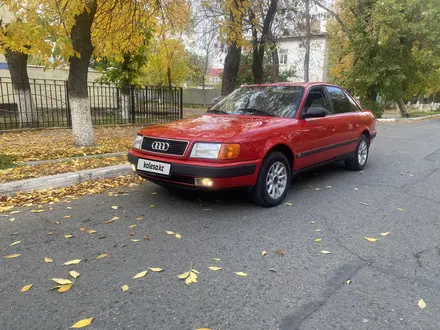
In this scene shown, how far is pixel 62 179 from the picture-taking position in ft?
17.5

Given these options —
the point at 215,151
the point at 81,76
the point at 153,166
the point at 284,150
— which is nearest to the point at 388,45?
the point at 81,76

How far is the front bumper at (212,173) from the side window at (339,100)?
2598 mm

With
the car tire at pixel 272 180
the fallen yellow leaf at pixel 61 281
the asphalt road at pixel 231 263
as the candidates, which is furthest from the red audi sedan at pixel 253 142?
the fallen yellow leaf at pixel 61 281

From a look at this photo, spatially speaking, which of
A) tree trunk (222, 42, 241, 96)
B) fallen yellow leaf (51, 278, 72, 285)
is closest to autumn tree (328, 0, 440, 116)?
tree trunk (222, 42, 241, 96)

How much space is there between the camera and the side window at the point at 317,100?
17.4ft

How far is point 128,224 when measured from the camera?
12.9 feet

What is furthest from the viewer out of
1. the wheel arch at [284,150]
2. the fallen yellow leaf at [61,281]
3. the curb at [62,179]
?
the curb at [62,179]

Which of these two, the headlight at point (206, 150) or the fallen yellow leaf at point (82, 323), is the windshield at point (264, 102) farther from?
the fallen yellow leaf at point (82, 323)

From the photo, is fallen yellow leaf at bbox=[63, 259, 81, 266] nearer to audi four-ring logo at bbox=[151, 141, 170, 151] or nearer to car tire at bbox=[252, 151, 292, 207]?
audi four-ring logo at bbox=[151, 141, 170, 151]

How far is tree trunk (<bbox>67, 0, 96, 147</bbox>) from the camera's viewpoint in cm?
731

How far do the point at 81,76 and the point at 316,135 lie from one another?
17.1 feet

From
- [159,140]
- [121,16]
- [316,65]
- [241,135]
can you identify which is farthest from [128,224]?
[316,65]

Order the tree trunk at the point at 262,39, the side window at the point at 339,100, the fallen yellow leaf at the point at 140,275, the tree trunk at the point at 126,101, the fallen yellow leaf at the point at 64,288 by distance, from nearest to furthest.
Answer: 1. the fallen yellow leaf at the point at 64,288
2. the fallen yellow leaf at the point at 140,275
3. the side window at the point at 339,100
4. the tree trunk at the point at 126,101
5. the tree trunk at the point at 262,39

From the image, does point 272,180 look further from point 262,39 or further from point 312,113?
point 262,39
